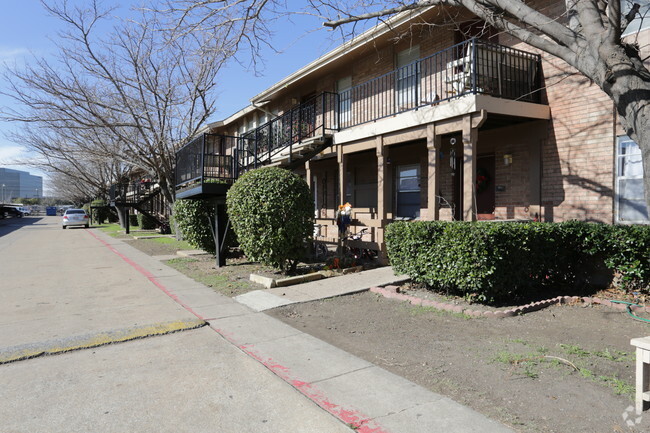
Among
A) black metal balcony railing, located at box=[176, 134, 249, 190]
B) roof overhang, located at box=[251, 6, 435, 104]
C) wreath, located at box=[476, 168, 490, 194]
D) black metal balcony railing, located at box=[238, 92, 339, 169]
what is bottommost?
wreath, located at box=[476, 168, 490, 194]

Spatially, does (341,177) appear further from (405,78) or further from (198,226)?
(198,226)

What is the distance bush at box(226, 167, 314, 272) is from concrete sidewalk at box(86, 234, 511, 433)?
151cm

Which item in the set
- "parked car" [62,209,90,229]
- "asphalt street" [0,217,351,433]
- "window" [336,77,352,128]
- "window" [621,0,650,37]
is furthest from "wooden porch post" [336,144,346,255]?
"parked car" [62,209,90,229]

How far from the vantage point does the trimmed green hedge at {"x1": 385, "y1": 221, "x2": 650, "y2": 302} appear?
5.93m

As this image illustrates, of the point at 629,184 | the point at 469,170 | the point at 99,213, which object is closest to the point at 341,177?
the point at 469,170

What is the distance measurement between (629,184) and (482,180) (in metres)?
3.02

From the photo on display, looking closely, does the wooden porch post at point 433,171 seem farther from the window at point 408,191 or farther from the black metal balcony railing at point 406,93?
the window at point 408,191

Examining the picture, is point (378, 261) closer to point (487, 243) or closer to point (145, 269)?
point (487, 243)

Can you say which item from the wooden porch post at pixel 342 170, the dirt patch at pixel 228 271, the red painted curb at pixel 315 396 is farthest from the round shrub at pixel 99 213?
the red painted curb at pixel 315 396

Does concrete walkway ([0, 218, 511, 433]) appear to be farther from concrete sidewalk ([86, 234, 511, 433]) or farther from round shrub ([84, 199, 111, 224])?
round shrub ([84, 199, 111, 224])

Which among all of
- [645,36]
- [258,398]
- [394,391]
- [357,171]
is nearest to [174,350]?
[258,398]

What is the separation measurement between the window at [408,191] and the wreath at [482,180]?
180 cm

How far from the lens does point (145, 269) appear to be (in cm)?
1105

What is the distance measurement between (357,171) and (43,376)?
11121mm
